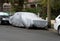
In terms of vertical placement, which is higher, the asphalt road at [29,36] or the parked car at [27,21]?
the parked car at [27,21]

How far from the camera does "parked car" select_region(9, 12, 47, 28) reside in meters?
21.4

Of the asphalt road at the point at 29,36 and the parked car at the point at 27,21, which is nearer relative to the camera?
the asphalt road at the point at 29,36

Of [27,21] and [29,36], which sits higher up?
[27,21]

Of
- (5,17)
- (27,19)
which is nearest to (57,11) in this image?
(5,17)

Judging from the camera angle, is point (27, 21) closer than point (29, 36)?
No

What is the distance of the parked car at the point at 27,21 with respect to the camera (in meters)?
21.4

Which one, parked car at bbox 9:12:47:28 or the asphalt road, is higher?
parked car at bbox 9:12:47:28

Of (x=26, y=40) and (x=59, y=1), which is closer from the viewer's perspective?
(x=26, y=40)

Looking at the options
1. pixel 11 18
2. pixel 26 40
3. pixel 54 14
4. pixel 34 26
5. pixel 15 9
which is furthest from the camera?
pixel 15 9

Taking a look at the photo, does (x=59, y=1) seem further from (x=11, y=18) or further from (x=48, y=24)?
(x=11, y=18)

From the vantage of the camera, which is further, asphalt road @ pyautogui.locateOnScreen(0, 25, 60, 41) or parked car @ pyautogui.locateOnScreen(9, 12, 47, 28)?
parked car @ pyautogui.locateOnScreen(9, 12, 47, 28)

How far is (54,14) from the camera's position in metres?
32.3

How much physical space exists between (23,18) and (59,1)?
12.3 ft

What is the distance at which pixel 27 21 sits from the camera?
21969mm
